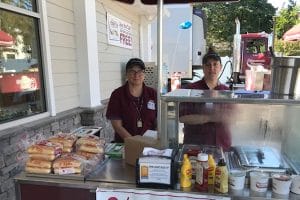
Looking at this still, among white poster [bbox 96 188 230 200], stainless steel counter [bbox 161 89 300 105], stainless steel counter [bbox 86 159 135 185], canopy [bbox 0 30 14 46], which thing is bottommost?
white poster [bbox 96 188 230 200]

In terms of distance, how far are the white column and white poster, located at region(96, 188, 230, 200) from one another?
9.95ft

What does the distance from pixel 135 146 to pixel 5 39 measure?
6.43 feet

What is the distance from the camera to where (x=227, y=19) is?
79.2 feet

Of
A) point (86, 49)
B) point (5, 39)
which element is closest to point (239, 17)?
point (86, 49)

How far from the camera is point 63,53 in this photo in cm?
413

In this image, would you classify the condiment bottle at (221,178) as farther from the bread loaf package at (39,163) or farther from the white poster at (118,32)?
the white poster at (118,32)

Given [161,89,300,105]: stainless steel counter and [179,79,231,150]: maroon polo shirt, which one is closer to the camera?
[161,89,300,105]: stainless steel counter

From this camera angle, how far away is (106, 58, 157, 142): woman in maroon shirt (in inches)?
114

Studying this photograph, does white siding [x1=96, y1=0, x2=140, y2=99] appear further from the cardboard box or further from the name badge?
the cardboard box

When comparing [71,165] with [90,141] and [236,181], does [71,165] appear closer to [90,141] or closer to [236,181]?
[90,141]

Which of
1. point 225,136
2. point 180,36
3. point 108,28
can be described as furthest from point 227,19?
point 225,136

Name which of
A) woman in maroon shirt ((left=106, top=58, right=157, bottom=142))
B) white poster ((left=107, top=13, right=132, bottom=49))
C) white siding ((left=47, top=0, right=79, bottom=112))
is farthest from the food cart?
white poster ((left=107, top=13, right=132, bottom=49))

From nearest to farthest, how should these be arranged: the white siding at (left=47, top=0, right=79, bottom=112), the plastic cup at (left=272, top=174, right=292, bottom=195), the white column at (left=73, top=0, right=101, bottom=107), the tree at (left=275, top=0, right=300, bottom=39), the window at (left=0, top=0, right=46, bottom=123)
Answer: the plastic cup at (left=272, top=174, right=292, bottom=195) → the window at (left=0, top=0, right=46, bottom=123) → the white siding at (left=47, top=0, right=79, bottom=112) → the white column at (left=73, top=0, right=101, bottom=107) → the tree at (left=275, top=0, right=300, bottom=39)

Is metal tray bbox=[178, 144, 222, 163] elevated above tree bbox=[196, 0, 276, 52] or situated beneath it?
situated beneath
